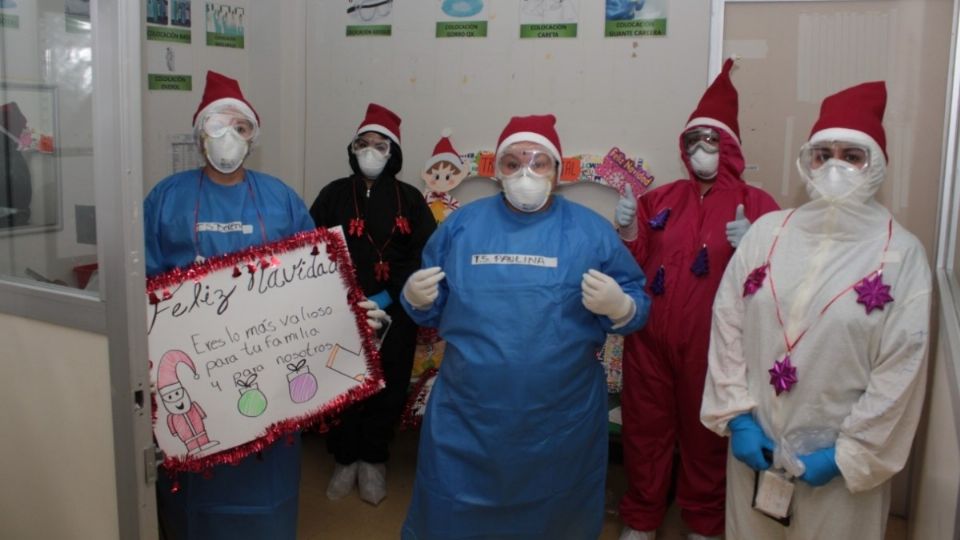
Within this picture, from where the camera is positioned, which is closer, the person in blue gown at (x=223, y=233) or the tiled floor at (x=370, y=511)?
the person in blue gown at (x=223, y=233)

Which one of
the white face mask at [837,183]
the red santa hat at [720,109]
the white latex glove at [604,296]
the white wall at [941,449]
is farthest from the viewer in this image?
the red santa hat at [720,109]

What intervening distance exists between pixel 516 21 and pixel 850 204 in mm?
1860

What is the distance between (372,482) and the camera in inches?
120

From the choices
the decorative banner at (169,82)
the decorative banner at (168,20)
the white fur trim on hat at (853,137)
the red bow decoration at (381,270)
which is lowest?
the red bow decoration at (381,270)

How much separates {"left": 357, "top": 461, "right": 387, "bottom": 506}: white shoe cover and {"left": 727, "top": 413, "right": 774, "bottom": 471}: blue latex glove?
1539 mm

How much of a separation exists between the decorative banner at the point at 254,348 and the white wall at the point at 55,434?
0.68 feet

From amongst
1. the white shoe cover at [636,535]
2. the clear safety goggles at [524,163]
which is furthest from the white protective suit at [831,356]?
the white shoe cover at [636,535]

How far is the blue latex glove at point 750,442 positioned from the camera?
1868 millimetres

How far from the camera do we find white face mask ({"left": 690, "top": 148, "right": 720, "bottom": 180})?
2580mm

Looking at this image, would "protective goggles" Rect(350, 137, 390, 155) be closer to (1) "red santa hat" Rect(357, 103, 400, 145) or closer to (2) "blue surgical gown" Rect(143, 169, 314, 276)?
(1) "red santa hat" Rect(357, 103, 400, 145)

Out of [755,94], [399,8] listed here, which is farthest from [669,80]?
[399,8]

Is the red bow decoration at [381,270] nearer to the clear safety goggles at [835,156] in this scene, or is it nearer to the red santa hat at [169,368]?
the red santa hat at [169,368]

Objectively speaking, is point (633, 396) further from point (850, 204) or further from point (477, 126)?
point (477, 126)

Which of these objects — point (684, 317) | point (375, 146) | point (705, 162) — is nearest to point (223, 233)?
point (375, 146)
